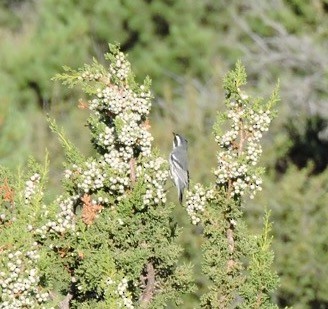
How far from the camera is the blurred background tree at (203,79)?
18.7 m

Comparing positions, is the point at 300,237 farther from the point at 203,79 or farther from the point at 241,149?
the point at 203,79

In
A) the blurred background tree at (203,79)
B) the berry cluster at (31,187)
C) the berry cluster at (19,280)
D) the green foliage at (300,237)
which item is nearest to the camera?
the berry cluster at (19,280)

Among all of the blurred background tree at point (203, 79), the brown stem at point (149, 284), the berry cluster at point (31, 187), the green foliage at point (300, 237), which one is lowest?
the brown stem at point (149, 284)

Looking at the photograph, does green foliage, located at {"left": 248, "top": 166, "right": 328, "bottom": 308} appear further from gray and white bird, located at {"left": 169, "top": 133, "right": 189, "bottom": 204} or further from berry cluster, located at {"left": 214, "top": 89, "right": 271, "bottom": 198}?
berry cluster, located at {"left": 214, "top": 89, "right": 271, "bottom": 198}

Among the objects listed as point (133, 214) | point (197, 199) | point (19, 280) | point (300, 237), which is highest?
point (300, 237)

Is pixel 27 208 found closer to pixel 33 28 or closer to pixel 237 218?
pixel 237 218

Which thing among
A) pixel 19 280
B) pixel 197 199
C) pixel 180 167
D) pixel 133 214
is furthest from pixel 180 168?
pixel 19 280

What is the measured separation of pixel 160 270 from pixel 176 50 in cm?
2459

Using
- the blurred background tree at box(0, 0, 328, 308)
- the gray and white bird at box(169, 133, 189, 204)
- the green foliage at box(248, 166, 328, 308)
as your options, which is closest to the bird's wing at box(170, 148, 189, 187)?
the gray and white bird at box(169, 133, 189, 204)

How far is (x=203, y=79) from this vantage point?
31344mm

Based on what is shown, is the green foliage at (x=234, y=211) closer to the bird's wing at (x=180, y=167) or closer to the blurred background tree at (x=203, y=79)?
the bird's wing at (x=180, y=167)

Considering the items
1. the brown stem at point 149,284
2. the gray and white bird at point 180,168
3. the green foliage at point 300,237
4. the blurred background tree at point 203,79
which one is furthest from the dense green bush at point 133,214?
the green foliage at point 300,237

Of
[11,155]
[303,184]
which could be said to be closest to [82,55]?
[11,155]

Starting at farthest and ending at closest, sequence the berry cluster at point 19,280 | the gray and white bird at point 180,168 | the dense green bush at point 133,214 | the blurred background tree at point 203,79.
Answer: the blurred background tree at point 203,79 < the gray and white bird at point 180,168 < the dense green bush at point 133,214 < the berry cluster at point 19,280
